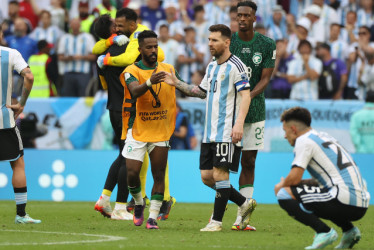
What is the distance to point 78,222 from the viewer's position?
10.6 meters

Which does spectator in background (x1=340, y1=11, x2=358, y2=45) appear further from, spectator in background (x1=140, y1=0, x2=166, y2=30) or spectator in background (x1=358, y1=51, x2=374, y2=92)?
spectator in background (x1=140, y1=0, x2=166, y2=30)

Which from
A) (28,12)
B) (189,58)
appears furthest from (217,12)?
(28,12)

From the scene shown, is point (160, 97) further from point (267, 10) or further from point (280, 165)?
point (267, 10)

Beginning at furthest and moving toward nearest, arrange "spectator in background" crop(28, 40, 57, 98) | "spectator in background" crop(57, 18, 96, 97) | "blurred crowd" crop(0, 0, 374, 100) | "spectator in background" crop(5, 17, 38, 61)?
"spectator in background" crop(5, 17, 38, 61) → "spectator in background" crop(57, 18, 96, 97) → "spectator in background" crop(28, 40, 57, 98) → "blurred crowd" crop(0, 0, 374, 100)

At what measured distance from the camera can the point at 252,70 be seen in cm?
1006

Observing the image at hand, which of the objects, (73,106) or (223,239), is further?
(73,106)

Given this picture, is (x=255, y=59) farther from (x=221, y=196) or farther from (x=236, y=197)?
(x=221, y=196)

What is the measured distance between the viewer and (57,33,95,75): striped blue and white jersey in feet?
62.1

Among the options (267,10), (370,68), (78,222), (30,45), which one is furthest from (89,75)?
(78,222)

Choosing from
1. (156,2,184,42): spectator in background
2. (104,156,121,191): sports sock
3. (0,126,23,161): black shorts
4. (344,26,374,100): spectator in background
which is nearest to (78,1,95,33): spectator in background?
(156,2,184,42): spectator in background

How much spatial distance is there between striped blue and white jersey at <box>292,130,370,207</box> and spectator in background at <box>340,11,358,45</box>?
37.6 feet

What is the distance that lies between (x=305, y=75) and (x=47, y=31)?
258 inches

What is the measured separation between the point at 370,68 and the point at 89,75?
6124mm

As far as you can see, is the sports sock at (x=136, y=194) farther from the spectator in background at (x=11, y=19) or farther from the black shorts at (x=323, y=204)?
the spectator in background at (x=11, y=19)
